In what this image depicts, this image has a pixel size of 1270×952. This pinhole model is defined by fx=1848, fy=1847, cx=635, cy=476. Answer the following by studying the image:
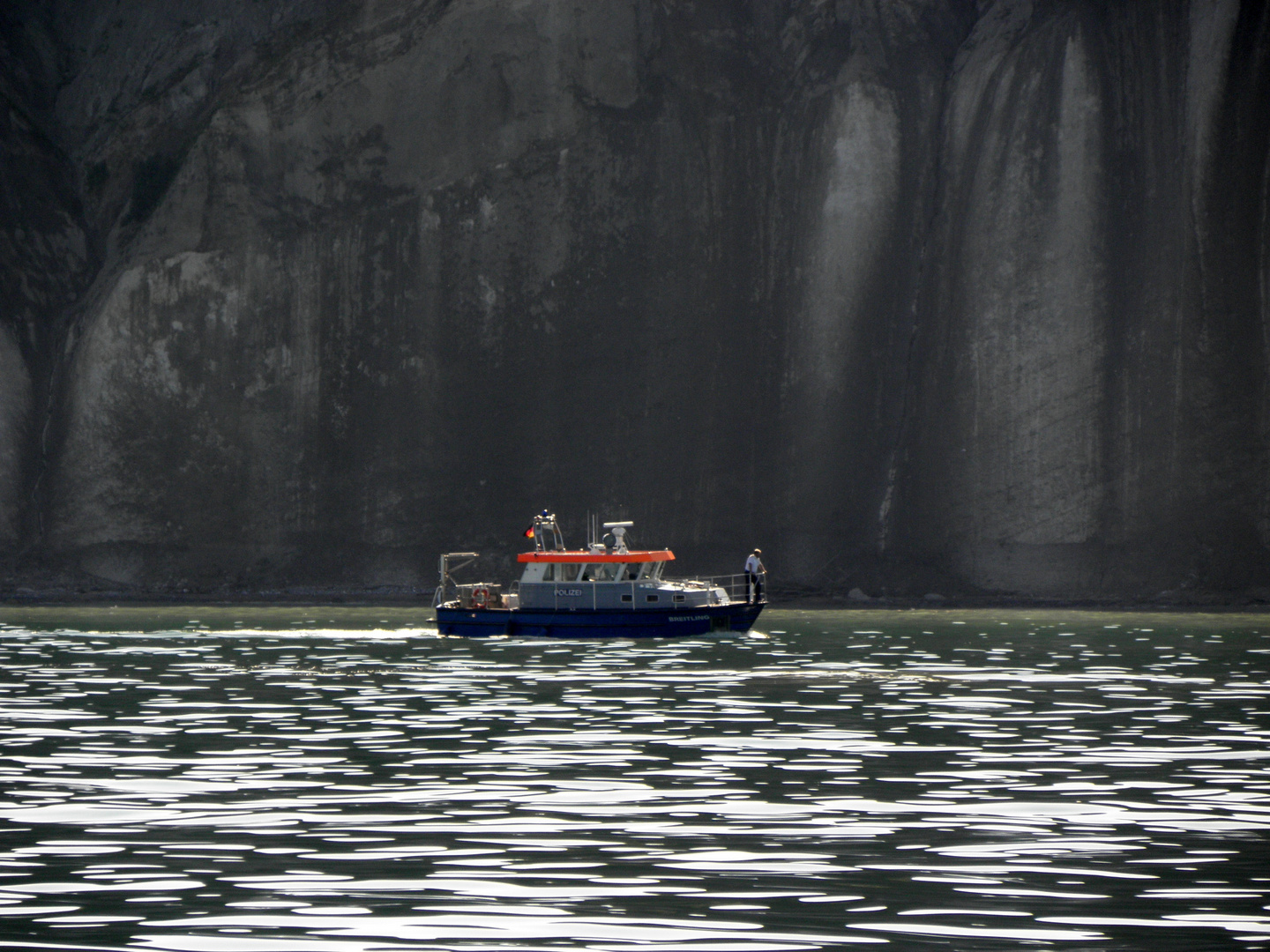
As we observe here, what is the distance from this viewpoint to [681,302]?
7906cm

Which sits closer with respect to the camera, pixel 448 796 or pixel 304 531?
pixel 448 796

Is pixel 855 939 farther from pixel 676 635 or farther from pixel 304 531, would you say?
pixel 304 531

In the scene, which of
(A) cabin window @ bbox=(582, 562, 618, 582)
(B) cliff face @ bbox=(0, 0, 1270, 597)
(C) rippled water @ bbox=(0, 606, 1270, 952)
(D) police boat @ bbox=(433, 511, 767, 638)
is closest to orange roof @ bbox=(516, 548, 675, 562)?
(D) police boat @ bbox=(433, 511, 767, 638)

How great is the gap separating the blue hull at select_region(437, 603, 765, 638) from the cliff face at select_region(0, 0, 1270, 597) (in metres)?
23.7

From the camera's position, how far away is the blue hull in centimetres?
4788

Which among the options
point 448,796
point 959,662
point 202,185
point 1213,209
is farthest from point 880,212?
point 448,796

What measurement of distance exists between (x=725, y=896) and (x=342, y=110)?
7436 centimetres

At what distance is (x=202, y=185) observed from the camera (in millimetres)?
84625

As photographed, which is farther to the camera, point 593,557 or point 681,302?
point 681,302

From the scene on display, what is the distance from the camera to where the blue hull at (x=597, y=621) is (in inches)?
1885

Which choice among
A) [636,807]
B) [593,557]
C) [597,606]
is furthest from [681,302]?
[636,807]

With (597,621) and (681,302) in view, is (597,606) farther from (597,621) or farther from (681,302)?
(681,302)

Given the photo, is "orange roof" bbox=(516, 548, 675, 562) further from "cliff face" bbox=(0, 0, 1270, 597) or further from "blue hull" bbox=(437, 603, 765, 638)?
"cliff face" bbox=(0, 0, 1270, 597)

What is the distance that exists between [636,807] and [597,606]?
98.1 ft
